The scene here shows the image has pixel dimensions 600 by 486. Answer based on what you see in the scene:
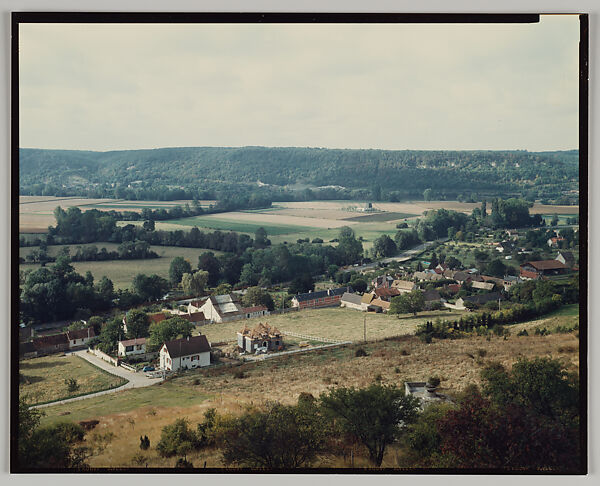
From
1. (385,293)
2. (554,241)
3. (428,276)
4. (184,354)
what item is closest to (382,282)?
(385,293)

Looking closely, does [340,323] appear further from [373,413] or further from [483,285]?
[483,285]

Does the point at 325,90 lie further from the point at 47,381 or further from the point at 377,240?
the point at 47,381

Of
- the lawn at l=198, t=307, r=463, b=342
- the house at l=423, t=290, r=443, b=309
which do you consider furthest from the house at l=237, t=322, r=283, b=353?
the house at l=423, t=290, r=443, b=309

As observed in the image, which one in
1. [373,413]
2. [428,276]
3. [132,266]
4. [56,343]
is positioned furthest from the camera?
[428,276]

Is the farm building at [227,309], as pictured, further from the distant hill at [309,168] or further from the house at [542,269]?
Result: the house at [542,269]

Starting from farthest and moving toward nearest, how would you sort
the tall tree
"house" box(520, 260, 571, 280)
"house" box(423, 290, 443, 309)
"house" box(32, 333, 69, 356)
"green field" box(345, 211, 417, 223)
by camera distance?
"green field" box(345, 211, 417, 223) < "house" box(423, 290, 443, 309) < "house" box(520, 260, 571, 280) < "house" box(32, 333, 69, 356) < the tall tree

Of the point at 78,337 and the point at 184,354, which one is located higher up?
the point at 78,337

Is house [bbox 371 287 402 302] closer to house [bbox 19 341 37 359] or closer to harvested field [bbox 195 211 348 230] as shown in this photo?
harvested field [bbox 195 211 348 230]
